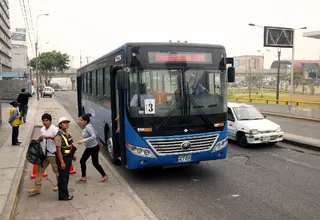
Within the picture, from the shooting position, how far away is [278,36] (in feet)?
80.3

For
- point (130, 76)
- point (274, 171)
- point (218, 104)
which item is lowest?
point (274, 171)

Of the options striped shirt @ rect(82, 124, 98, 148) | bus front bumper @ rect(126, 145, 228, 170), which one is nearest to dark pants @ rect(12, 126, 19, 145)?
striped shirt @ rect(82, 124, 98, 148)

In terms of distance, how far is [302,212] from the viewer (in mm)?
5570

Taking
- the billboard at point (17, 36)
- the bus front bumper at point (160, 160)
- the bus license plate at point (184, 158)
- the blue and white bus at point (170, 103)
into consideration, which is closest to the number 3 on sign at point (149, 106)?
the blue and white bus at point (170, 103)

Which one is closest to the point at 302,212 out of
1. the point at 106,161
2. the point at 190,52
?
the point at 190,52

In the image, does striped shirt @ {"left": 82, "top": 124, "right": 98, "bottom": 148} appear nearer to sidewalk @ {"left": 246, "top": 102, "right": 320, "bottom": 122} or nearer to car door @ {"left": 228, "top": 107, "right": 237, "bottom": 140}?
car door @ {"left": 228, "top": 107, "right": 237, "bottom": 140}

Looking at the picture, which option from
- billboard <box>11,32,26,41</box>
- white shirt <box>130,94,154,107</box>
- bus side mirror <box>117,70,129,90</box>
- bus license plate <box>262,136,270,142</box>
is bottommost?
bus license plate <box>262,136,270,142</box>

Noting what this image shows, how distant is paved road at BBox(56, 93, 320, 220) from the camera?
5633 millimetres

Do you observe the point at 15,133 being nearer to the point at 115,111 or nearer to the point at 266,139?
the point at 115,111

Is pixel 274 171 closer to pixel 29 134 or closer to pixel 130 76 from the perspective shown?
pixel 130 76

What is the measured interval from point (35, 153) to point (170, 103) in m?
2.84

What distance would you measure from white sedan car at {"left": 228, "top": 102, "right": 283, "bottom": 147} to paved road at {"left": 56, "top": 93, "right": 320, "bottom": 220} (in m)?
1.21

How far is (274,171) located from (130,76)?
4.40m

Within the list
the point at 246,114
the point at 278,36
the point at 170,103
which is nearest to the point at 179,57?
the point at 170,103
